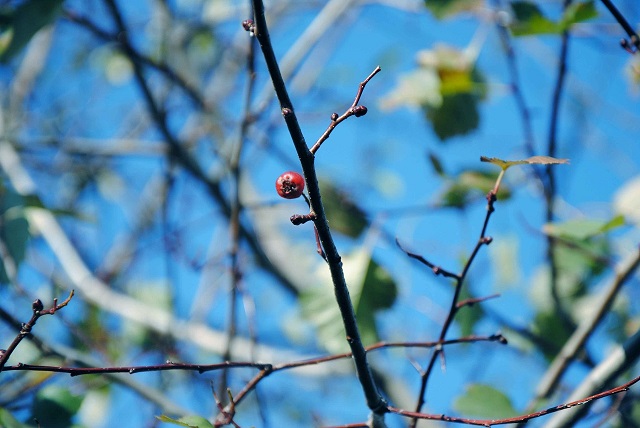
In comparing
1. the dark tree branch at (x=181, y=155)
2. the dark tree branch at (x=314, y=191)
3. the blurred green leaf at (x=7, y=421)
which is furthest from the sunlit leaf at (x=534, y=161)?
the dark tree branch at (x=181, y=155)

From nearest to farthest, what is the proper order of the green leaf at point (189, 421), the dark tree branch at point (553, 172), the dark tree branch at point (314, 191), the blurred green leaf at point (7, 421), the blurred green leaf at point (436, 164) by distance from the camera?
the dark tree branch at point (314, 191) < the green leaf at point (189, 421) < the blurred green leaf at point (7, 421) < the dark tree branch at point (553, 172) < the blurred green leaf at point (436, 164)

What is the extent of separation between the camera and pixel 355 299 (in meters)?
1.20

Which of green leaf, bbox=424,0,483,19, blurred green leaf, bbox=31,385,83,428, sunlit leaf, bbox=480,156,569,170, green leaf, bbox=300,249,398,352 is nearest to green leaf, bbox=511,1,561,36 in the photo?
green leaf, bbox=424,0,483,19

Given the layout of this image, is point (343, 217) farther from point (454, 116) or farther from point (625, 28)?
point (625, 28)

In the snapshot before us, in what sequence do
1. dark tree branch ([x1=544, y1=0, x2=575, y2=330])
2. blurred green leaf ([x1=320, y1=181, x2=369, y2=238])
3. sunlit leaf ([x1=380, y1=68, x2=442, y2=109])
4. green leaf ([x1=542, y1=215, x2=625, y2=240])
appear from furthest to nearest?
blurred green leaf ([x1=320, y1=181, x2=369, y2=238])
sunlit leaf ([x1=380, y1=68, x2=442, y2=109])
dark tree branch ([x1=544, y1=0, x2=575, y2=330])
green leaf ([x1=542, y1=215, x2=625, y2=240])

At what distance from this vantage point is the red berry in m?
0.56

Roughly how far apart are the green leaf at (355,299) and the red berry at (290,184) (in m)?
0.64

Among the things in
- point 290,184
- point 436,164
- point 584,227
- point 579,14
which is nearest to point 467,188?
point 436,164

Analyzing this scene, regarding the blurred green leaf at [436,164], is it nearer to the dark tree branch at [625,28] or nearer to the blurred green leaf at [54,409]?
the dark tree branch at [625,28]

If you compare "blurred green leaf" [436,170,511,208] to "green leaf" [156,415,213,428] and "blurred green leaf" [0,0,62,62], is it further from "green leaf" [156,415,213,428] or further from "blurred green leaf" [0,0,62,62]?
"blurred green leaf" [0,0,62,62]

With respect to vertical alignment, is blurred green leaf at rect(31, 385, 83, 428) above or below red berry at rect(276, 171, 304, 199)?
below

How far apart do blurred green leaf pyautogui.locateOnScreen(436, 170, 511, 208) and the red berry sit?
79 centimetres

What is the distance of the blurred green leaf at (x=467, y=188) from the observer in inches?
50.5

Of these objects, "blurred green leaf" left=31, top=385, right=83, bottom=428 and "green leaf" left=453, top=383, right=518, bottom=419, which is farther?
"green leaf" left=453, top=383, right=518, bottom=419
